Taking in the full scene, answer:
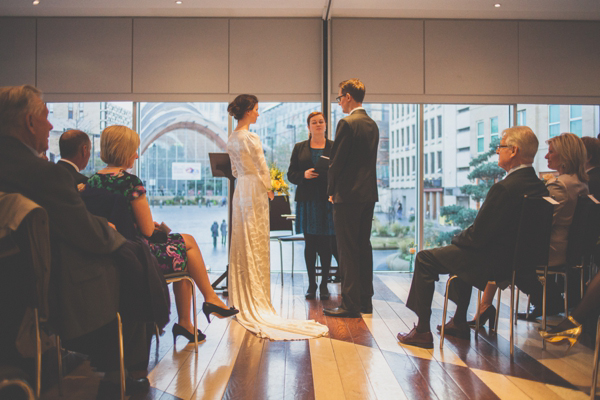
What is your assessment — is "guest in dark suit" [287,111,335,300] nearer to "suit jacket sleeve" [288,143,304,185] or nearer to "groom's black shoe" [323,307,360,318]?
Result: "suit jacket sleeve" [288,143,304,185]

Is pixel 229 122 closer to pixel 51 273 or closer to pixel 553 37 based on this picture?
pixel 553 37

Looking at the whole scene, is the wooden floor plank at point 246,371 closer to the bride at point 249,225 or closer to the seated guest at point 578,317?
the bride at point 249,225

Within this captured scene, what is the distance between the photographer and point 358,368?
2713 mm

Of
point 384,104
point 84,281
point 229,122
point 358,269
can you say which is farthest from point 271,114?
point 84,281

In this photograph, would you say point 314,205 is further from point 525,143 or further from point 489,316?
point 525,143

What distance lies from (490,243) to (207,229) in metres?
4.56

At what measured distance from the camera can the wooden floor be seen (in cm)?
237

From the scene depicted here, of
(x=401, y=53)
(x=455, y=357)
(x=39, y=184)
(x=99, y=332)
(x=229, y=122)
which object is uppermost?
(x=401, y=53)

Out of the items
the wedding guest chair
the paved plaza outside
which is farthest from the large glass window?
the wedding guest chair

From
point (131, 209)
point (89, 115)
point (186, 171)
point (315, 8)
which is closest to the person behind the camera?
point (131, 209)

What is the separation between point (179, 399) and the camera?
2275mm

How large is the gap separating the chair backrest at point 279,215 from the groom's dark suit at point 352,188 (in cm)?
175

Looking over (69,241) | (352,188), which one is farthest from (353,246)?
(69,241)

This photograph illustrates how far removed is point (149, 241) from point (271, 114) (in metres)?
4.10
